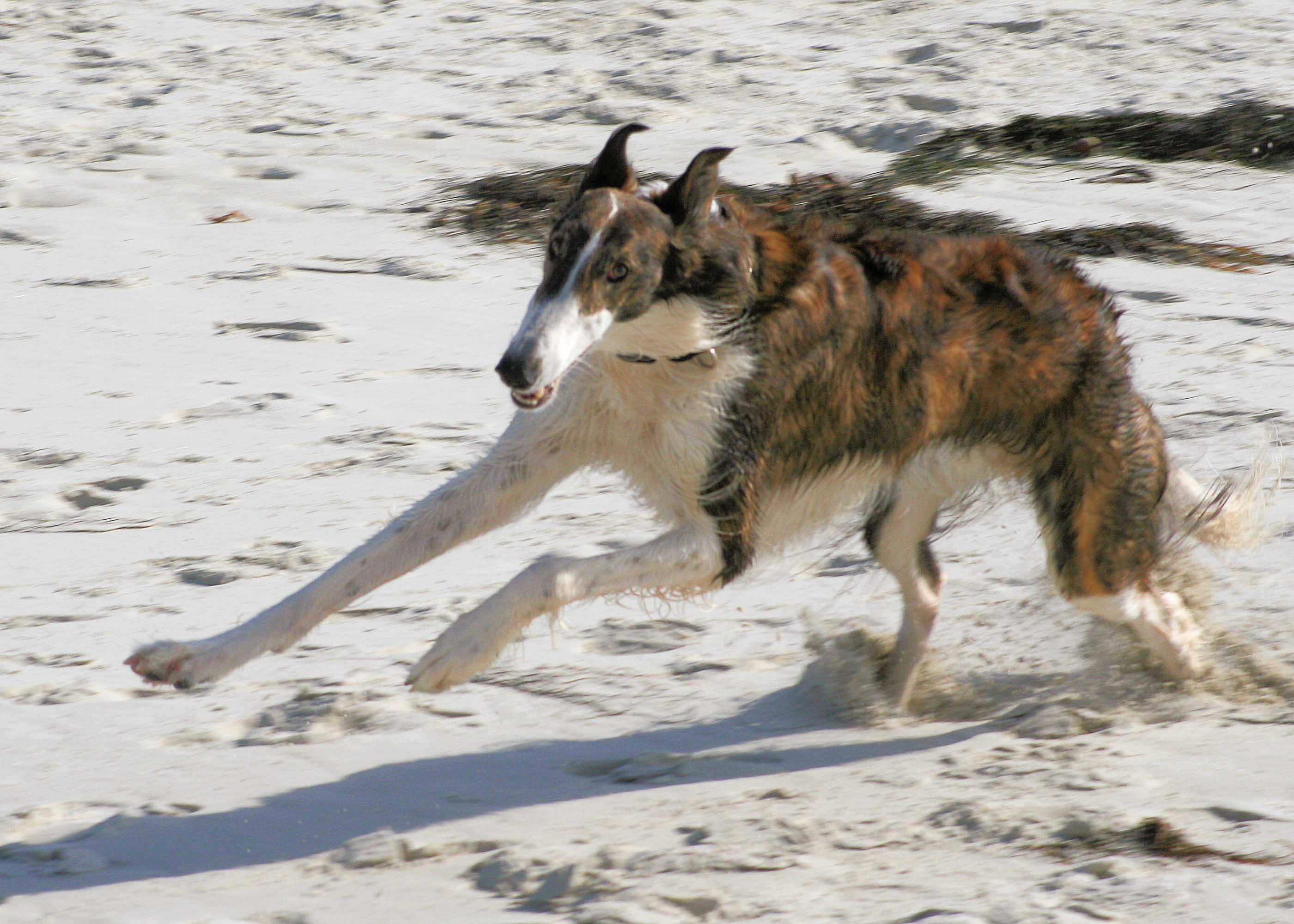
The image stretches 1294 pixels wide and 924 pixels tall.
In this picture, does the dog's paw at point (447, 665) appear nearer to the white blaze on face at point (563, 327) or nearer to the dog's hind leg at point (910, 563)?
the white blaze on face at point (563, 327)

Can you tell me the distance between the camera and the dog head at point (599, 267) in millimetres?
4008

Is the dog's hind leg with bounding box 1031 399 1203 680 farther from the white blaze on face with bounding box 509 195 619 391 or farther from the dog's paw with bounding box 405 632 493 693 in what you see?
the dog's paw with bounding box 405 632 493 693

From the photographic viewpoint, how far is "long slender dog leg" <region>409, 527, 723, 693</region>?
4191 millimetres

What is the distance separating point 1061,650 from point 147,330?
434 cm

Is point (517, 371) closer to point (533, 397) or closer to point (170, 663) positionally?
point (533, 397)

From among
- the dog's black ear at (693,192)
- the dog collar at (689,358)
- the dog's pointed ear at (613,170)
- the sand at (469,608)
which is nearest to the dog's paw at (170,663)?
the sand at (469,608)

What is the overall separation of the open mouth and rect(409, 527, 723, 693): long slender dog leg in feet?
1.38

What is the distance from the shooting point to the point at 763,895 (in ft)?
12.2

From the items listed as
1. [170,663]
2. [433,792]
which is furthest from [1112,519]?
[170,663]

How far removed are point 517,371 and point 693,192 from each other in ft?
2.27

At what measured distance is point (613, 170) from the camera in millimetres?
4406

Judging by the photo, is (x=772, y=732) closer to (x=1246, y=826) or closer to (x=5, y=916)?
(x=1246, y=826)

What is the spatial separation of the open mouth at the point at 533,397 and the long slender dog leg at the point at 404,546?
48 centimetres

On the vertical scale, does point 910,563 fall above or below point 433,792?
above
